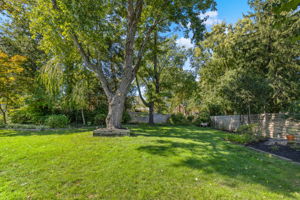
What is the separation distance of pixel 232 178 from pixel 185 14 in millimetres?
7632

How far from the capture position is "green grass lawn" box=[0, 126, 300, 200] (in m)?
2.28

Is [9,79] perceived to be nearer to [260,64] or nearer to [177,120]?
[177,120]

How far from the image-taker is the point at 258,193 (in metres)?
2.43

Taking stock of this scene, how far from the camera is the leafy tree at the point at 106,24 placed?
561cm

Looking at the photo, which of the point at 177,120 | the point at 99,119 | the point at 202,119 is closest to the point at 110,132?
the point at 99,119

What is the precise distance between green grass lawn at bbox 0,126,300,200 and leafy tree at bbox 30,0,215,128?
3.20m

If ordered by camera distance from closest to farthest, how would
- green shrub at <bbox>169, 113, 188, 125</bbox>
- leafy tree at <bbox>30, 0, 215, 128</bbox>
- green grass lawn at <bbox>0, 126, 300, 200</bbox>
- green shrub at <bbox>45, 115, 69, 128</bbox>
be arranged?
green grass lawn at <bbox>0, 126, 300, 200</bbox>
leafy tree at <bbox>30, 0, 215, 128</bbox>
green shrub at <bbox>45, 115, 69, 128</bbox>
green shrub at <bbox>169, 113, 188, 125</bbox>

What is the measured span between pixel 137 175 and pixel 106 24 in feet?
22.0

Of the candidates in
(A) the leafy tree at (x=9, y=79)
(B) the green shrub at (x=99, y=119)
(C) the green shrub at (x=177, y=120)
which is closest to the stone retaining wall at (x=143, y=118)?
(C) the green shrub at (x=177, y=120)

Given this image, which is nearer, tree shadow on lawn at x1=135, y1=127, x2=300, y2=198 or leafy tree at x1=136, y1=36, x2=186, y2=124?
tree shadow on lawn at x1=135, y1=127, x2=300, y2=198

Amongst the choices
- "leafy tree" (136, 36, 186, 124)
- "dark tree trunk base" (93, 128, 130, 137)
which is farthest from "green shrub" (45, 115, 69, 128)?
"leafy tree" (136, 36, 186, 124)

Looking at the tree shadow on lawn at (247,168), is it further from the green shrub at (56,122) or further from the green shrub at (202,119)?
the green shrub at (202,119)

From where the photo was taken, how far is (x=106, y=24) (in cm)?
678

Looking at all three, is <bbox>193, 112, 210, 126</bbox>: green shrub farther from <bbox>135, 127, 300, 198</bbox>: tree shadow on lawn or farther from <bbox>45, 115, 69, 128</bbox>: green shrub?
<bbox>45, 115, 69, 128</bbox>: green shrub
